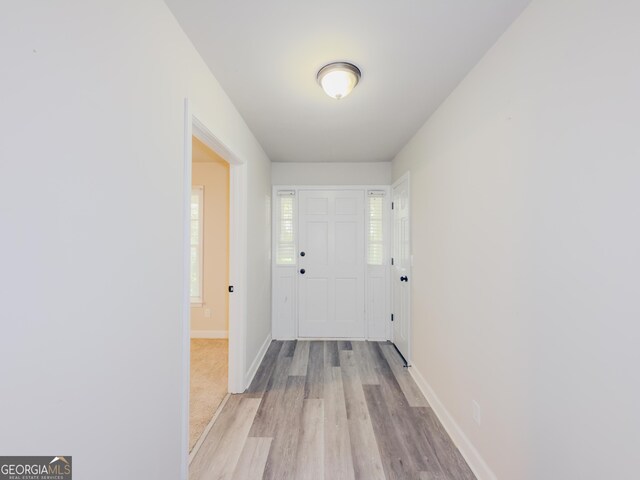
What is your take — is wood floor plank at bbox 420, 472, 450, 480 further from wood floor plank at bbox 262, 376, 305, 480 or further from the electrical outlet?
wood floor plank at bbox 262, 376, 305, 480

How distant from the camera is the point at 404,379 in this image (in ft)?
8.93

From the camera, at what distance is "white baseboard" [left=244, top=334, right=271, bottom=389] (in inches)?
102

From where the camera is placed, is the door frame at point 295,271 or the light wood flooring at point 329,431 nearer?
the light wood flooring at point 329,431

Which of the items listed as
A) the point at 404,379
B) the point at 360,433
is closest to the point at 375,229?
the point at 404,379

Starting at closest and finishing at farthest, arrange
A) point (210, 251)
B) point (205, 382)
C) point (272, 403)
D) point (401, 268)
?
point (272, 403) < point (205, 382) < point (401, 268) < point (210, 251)

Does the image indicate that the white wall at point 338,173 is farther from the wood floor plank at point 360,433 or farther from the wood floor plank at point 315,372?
the wood floor plank at point 360,433

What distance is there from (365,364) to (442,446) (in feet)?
4.08

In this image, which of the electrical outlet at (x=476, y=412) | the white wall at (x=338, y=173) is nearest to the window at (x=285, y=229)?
the white wall at (x=338, y=173)

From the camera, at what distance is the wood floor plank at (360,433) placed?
165 cm

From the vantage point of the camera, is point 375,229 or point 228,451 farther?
point 375,229

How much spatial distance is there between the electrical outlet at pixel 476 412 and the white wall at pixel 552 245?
0.13 ft

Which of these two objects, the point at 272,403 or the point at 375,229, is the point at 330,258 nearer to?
the point at 375,229

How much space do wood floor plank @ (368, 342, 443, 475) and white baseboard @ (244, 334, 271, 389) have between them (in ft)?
4.04

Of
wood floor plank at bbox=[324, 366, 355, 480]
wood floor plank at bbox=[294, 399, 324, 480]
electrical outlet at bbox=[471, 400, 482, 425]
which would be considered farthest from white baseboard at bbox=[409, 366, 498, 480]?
A: wood floor plank at bbox=[294, 399, 324, 480]
